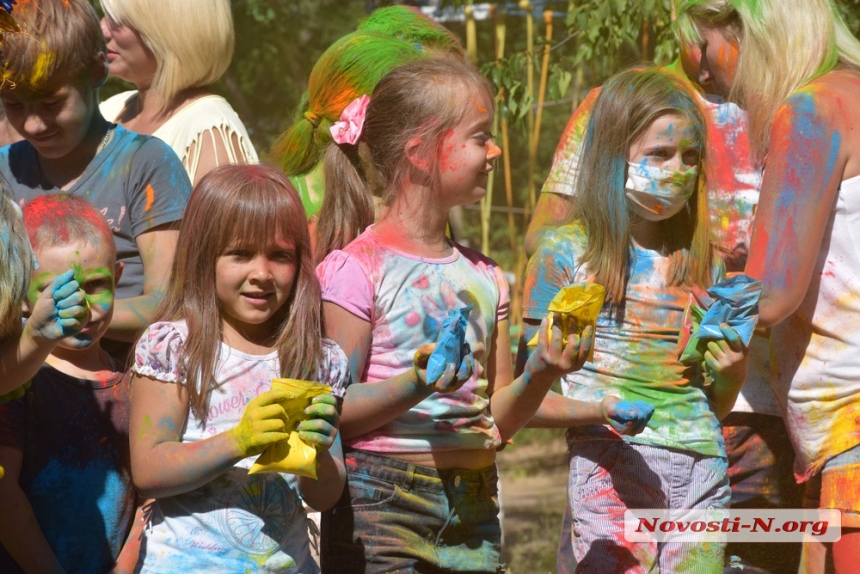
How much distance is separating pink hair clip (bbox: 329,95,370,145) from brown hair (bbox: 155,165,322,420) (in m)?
0.44

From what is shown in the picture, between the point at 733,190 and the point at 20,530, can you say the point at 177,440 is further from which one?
the point at 733,190

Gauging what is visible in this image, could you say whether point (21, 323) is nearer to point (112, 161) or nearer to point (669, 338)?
point (112, 161)

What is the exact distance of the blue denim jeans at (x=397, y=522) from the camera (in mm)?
2676

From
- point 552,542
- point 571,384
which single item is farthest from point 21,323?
point 552,542

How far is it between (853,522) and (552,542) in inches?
122

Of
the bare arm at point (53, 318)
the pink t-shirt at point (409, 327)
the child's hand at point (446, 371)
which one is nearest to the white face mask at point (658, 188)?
the pink t-shirt at point (409, 327)

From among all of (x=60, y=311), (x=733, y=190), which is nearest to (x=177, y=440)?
(x=60, y=311)

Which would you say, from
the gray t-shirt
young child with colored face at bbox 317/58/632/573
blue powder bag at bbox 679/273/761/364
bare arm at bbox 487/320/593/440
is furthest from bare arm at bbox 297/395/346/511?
blue powder bag at bbox 679/273/761/364

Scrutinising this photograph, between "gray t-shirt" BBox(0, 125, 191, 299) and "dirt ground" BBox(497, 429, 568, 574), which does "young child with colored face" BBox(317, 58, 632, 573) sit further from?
"dirt ground" BBox(497, 429, 568, 574)

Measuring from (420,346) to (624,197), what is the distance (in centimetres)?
88

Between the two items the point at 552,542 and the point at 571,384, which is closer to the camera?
the point at 571,384

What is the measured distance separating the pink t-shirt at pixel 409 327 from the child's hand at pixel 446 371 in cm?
31

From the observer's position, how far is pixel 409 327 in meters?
2.76

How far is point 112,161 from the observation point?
306 cm
